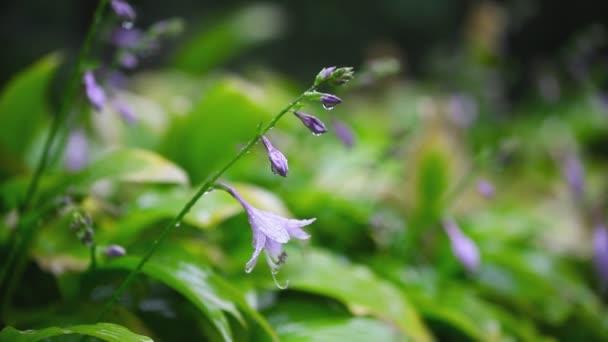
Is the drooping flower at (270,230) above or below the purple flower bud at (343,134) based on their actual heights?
below

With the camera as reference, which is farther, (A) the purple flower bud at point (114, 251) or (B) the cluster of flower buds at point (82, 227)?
(A) the purple flower bud at point (114, 251)

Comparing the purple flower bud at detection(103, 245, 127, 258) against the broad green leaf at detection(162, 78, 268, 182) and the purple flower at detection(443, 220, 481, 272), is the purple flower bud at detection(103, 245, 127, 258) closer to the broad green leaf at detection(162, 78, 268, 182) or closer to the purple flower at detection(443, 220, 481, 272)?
the broad green leaf at detection(162, 78, 268, 182)

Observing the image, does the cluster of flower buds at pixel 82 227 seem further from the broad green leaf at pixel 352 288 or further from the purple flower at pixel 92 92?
the broad green leaf at pixel 352 288

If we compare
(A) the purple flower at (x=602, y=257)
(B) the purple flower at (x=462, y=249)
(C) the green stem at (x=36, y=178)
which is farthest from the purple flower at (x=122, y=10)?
(A) the purple flower at (x=602, y=257)

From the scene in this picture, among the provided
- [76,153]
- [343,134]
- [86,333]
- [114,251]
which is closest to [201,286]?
[114,251]

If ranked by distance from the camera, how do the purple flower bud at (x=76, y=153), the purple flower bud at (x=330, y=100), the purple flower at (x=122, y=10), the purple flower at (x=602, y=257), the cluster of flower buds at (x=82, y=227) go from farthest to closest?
the purple flower at (x=602, y=257) < the purple flower bud at (x=76, y=153) < the purple flower at (x=122, y=10) < the cluster of flower buds at (x=82, y=227) < the purple flower bud at (x=330, y=100)

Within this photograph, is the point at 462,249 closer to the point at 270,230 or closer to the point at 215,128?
the point at 215,128

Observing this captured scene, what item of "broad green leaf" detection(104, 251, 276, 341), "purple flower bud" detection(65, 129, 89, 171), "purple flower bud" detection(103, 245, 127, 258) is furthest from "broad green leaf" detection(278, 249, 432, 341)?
"purple flower bud" detection(65, 129, 89, 171)
